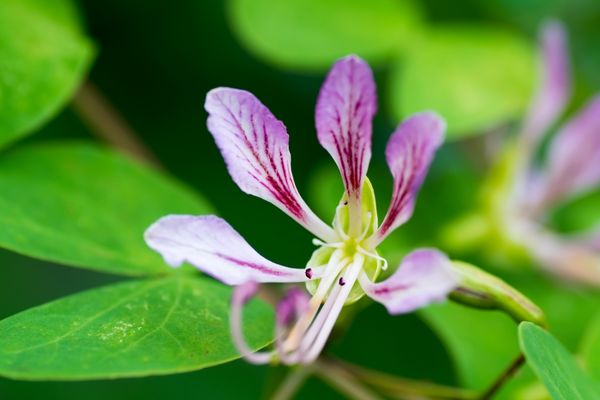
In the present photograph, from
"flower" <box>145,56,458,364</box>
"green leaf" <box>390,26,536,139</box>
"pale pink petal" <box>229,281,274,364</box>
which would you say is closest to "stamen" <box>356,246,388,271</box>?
"flower" <box>145,56,458,364</box>

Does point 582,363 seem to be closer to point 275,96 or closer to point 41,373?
point 41,373

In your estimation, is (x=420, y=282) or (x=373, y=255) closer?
(x=420, y=282)

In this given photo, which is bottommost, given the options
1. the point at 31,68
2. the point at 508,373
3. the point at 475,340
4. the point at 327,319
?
the point at 475,340

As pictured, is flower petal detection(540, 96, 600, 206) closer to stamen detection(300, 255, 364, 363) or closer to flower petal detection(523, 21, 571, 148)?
flower petal detection(523, 21, 571, 148)

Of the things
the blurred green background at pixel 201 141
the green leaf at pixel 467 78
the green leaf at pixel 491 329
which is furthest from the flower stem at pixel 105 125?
the green leaf at pixel 491 329

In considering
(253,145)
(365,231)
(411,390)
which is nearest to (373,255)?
(365,231)

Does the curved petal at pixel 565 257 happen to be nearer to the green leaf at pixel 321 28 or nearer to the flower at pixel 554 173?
the flower at pixel 554 173

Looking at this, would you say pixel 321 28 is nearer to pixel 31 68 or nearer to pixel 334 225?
pixel 31 68
